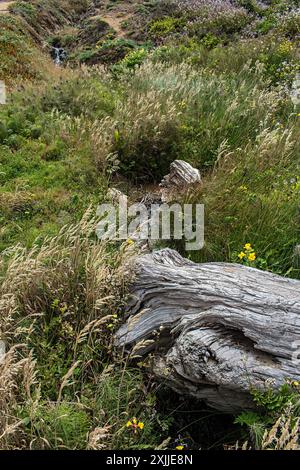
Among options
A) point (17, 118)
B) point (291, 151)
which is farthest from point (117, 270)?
point (17, 118)

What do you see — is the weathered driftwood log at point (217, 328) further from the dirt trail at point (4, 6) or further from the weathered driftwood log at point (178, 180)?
the dirt trail at point (4, 6)

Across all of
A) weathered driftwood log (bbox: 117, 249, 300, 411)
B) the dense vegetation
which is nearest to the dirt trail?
the dense vegetation

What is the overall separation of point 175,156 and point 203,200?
2.07 meters

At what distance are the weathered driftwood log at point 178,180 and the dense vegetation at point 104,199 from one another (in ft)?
0.97

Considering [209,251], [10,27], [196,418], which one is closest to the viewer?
[196,418]

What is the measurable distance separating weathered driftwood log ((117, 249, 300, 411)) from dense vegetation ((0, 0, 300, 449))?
14 centimetres

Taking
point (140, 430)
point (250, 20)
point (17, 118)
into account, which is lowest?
point (140, 430)

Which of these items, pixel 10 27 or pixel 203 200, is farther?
pixel 10 27

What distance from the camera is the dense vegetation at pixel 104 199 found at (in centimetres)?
278

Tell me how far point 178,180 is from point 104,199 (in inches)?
40.3

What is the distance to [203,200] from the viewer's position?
15.5 ft

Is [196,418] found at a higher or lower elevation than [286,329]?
lower

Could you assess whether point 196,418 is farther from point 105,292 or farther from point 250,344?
point 105,292

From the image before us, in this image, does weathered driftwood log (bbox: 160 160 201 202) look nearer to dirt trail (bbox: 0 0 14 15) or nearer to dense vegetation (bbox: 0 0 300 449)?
dense vegetation (bbox: 0 0 300 449)
